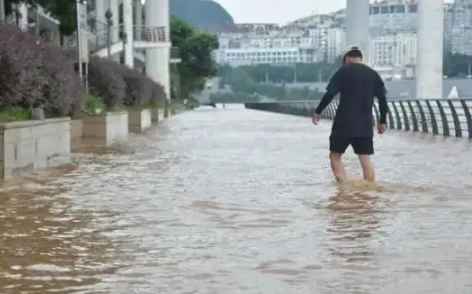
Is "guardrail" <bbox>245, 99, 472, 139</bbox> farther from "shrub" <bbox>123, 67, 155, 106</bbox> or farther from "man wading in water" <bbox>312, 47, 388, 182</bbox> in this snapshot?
"man wading in water" <bbox>312, 47, 388, 182</bbox>

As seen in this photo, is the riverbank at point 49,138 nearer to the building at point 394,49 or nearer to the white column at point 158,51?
the white column at point 158,51

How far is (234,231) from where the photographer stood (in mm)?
7543

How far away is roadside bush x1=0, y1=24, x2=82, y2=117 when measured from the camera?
12.9m

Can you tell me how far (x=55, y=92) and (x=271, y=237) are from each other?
9750 mm

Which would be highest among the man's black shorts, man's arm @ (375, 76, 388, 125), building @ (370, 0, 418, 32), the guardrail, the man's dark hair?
building @ (370, 0, 418, 32)

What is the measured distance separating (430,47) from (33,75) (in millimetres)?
38205

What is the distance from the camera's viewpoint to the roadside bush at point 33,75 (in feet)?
42.2

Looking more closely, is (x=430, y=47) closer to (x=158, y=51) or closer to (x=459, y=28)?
(x=158, y=51)

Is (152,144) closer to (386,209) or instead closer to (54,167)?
(54,167)

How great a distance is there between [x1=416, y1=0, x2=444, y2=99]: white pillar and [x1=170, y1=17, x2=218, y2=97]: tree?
4877 centimetres

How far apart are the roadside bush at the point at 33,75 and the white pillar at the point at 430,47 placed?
32.8 meters

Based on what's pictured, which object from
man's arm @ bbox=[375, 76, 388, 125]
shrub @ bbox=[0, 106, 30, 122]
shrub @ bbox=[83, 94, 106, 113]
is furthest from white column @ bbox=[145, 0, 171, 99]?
man's arm @ bbox=[375, 76, 388, 125]

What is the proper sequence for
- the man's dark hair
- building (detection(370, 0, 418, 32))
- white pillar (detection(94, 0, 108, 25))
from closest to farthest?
the man's dark hair < white pillar (detection(94, 0, 108, 25)) < building (detection(370, 0, 418, 32))

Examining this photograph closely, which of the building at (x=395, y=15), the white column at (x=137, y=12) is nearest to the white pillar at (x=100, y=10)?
the white column at (x=137, y=12)
